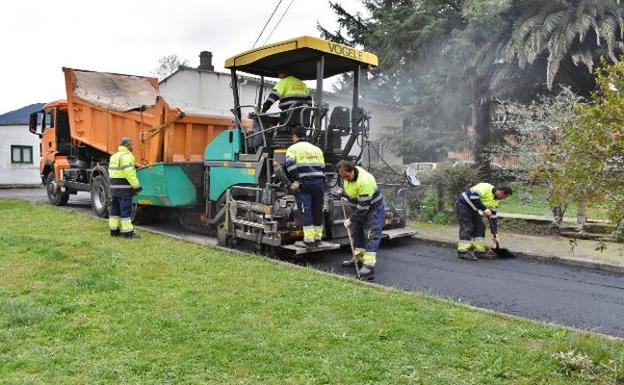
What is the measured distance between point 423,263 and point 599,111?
4456mm

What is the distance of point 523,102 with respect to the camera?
15609 millimetres

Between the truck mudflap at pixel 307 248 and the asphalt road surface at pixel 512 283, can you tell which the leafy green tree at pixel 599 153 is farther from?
the truck mudflap at pixel 307 248

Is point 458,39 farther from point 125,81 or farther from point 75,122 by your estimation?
point 75,122

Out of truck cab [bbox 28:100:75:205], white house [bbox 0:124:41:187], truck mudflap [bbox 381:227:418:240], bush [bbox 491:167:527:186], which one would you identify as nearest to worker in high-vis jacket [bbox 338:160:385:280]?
truck mudflap [bbox 381:227:418:240]

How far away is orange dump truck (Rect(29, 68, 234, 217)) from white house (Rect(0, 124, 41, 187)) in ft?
37.3

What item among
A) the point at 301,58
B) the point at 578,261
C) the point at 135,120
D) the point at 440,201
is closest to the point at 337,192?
the point at 301,58

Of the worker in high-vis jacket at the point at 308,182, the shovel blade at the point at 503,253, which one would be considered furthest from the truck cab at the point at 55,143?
the shovel blade at the point at 503,253

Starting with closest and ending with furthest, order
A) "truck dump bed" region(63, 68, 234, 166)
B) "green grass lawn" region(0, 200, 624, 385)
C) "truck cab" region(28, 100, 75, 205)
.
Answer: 1. "green grass lawn" region(0, 200, 624, 385)
2. "truck dump bed" region(63, 68, 234, 166)
3. "truck cab" region(28, 100, 75, 205)

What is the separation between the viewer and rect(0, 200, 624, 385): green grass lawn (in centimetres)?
327

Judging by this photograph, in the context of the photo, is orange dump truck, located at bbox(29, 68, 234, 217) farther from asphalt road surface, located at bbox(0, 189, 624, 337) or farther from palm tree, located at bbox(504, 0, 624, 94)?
palm tree, located at bbox(504, 0, 624, 94)

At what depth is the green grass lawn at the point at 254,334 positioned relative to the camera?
3.27 meters

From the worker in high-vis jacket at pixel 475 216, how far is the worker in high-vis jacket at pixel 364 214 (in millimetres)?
1638

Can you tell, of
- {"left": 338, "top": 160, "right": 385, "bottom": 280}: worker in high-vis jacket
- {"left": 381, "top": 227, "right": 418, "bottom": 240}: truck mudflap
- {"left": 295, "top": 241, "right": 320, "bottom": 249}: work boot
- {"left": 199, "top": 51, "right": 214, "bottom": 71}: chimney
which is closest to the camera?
{"left": 338, "top": 160, "right": 385, "bottom": 280}: worker in high-vis jacket

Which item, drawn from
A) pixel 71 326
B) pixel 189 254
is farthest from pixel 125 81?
pixel 71 326
